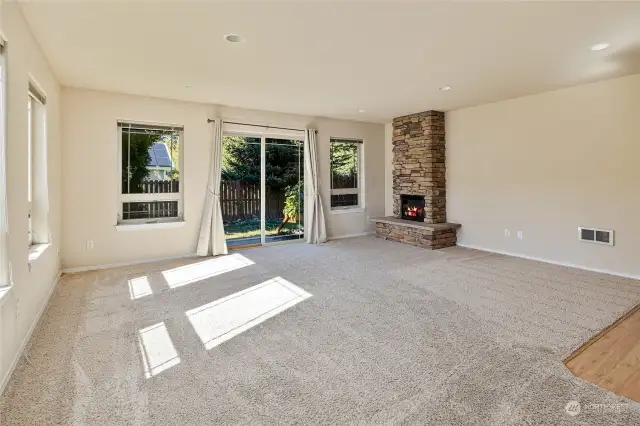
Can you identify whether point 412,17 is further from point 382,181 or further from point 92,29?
point 382,181

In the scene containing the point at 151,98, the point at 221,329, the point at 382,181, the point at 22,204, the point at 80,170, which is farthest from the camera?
the point at 382,181

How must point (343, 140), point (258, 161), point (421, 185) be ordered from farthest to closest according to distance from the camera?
point (343, 140) → point (421, 185) → point (258, 161)

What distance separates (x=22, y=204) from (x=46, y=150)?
1425 millimetres

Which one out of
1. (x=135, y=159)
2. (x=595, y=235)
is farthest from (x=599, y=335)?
→ (x=135, y=159)

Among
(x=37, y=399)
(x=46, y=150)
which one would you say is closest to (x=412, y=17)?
(x=37, y=399)

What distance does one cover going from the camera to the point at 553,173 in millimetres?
5066

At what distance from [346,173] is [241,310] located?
4.76m

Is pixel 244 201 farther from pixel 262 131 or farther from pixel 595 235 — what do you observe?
pixel 595 235

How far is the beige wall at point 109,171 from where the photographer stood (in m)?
4.70

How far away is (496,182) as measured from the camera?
5832 millimetres

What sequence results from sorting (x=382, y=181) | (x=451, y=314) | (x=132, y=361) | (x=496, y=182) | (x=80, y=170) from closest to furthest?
1. (x=132, y=361)
2. (x=451, y=314)
3. (x=80, y=170)
4. (x=496, y=182)
5. (x=382, y=181)

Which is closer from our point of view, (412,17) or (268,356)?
(268,356)

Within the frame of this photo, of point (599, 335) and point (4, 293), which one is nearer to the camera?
point (4, 293)

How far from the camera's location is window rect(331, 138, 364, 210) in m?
7.27
